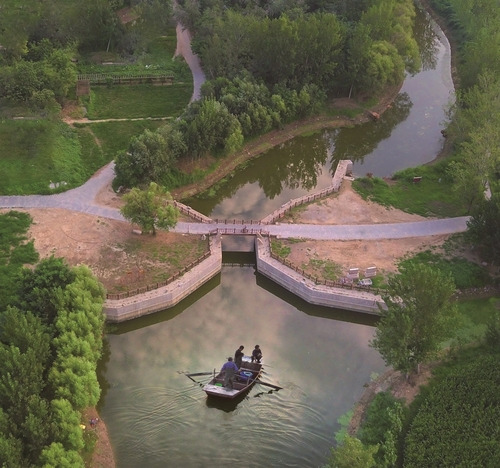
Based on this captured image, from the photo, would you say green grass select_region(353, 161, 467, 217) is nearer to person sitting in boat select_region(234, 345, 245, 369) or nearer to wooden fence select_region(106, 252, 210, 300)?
wooden fence select_region(106, 252, 210, 300)

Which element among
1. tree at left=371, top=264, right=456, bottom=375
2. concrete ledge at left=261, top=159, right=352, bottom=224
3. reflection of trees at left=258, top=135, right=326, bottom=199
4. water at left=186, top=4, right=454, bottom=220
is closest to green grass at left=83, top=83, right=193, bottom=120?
reflection of trees at left=258, top=135, right=326, bottom=199

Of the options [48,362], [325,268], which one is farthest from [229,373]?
[325,268]

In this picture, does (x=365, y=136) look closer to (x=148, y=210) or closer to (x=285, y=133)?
(x=285, y=133)

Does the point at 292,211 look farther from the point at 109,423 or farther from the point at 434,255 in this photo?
the point at 109,423

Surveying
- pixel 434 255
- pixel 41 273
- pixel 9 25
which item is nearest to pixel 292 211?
pixel 434 255

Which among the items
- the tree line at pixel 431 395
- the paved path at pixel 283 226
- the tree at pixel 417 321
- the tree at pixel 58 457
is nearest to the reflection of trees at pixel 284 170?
the paved path at pixel 283 226

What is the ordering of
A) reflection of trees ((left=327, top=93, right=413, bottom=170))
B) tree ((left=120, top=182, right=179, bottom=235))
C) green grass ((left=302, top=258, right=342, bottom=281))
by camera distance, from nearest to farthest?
1. green grass ((left=302, top=258, right=342, bottom=281))
2. tree ((left=120, top=182, right=179, bottom=235))
3. reflection of trees ((left=327, top=93, right=413, bottom=170))
